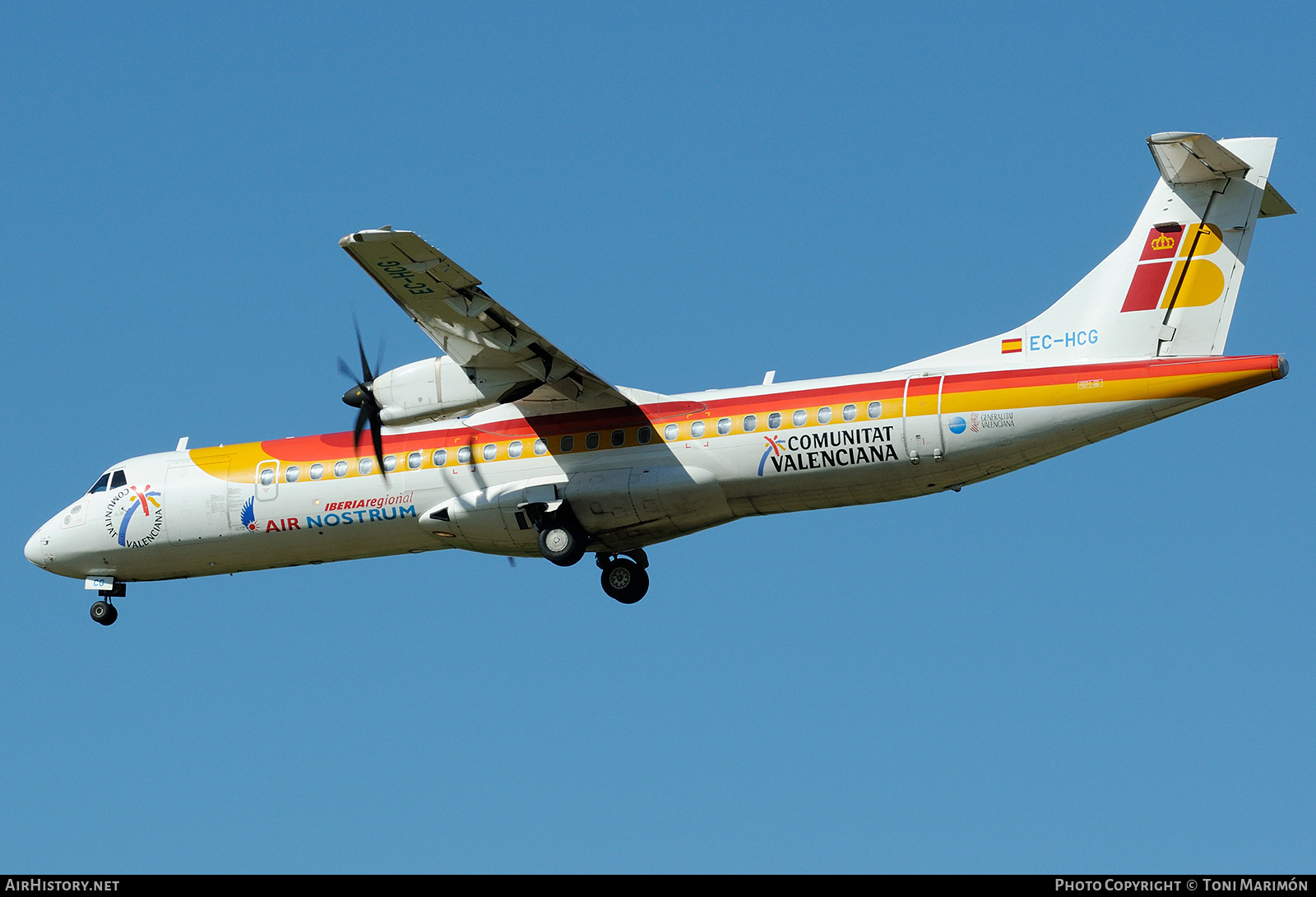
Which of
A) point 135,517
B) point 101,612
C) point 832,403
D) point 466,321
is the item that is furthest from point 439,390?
point 101,612

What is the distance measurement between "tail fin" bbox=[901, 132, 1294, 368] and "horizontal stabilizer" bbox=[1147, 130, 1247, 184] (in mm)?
18

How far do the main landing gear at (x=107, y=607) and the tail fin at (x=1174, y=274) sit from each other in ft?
50.3

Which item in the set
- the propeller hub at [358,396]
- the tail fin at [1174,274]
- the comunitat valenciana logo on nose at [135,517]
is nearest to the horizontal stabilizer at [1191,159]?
the tail fin at [1174,274]

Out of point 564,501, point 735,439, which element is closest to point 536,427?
point 564,501

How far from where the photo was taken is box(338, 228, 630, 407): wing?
2088 cm

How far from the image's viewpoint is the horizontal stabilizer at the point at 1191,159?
1917 centimetres

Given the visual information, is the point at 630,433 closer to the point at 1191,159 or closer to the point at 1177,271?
the point at 1177,271

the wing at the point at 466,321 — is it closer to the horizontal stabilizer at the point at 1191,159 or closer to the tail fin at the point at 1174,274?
the tail fin at the point at 1174,274

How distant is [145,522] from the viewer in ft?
84.4

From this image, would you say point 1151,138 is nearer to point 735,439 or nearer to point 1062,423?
point 1062,423

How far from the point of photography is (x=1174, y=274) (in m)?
20.8

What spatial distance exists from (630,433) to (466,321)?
3039mm

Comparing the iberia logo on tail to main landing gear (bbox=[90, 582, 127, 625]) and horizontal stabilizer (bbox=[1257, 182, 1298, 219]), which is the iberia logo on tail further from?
main landing gear (bbox=[90, 582, 127, 625])
